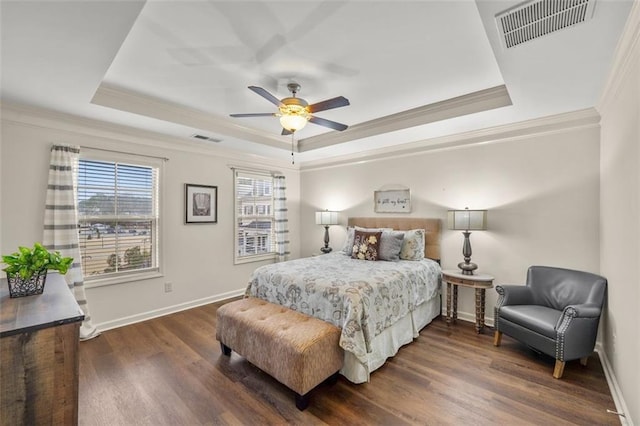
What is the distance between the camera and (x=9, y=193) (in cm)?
277

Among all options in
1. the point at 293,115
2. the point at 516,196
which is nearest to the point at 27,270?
the point at 293,115

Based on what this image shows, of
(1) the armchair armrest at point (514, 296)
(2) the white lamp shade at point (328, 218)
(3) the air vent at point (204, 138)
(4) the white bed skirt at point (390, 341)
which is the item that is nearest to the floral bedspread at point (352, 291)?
(4) the white bed skirt at point (390, 341)

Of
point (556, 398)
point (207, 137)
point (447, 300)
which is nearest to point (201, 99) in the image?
point (207, 137)

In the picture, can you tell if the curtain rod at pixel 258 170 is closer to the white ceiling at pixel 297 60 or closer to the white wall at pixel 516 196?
the white ceiling at pixel 297 60

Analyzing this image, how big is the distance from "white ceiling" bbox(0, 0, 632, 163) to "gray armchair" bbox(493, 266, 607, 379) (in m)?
1.73

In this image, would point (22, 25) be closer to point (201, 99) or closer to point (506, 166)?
point (201, 99)

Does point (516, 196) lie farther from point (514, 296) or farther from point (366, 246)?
point (366, 246)

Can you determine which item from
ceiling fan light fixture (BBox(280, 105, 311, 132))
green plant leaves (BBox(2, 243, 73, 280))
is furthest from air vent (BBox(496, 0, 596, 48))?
green plant leaves (BBox(2, 243, 73, 280))

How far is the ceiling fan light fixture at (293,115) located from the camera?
98.1 inches

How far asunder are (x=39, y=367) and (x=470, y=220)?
367 cm

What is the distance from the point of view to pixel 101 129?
328cm

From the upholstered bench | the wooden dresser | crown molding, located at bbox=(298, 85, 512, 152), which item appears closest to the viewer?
the wooden dresser

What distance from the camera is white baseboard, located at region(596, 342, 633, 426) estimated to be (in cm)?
185

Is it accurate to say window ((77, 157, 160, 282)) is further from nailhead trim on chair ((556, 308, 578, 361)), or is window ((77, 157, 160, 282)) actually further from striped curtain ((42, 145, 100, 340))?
nailhead trim on chair ((556, 308, 578, 361))
